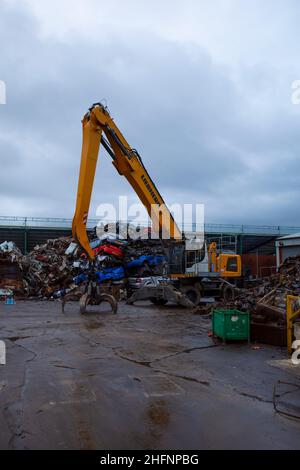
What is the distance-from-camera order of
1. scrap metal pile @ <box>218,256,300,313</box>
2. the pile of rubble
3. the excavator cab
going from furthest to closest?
the excavator cab
scrap metal pile @ <box>218,256,300,313</box>
the pile of rubble

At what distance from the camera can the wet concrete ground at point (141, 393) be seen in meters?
4.09

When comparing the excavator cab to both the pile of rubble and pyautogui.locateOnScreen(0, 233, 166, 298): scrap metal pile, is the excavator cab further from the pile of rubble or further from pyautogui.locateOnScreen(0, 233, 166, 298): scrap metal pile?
pyautogui.locateOnScreen(0, 233, 166, 298): scrap metal pile

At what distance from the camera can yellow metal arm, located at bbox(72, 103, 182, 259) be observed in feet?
47.3

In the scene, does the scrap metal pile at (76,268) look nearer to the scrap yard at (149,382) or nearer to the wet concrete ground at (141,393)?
the scrap yard at (149,382)

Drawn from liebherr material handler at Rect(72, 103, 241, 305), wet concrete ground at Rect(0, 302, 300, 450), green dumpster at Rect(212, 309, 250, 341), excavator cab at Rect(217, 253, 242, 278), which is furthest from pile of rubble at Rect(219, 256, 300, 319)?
liebherr material handler at Rect(72, 103, 241, 305)

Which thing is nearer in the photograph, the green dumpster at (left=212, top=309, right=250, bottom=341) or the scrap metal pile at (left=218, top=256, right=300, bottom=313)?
the green dumpster at (left=212, top=309, right=250, bottom=341)

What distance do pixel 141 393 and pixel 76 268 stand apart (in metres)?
18.4

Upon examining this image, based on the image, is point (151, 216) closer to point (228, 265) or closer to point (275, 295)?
point (228, 265)

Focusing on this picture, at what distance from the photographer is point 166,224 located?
17922 mm

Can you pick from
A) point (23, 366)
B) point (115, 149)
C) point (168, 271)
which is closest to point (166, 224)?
point (168, 271)

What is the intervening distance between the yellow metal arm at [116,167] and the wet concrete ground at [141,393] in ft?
17.2

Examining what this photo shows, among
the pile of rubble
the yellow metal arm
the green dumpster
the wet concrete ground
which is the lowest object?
the wet concrete ground

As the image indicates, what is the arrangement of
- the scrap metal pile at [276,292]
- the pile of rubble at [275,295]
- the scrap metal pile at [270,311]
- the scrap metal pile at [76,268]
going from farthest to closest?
the scrap metal pile at [76,268] → the scrap metal pile at [276,292] → the pile of rubble at [275,295] → the scrap metal pile at [270,311]

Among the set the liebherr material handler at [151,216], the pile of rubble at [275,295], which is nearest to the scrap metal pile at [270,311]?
the pile of rubble at [275,295]
